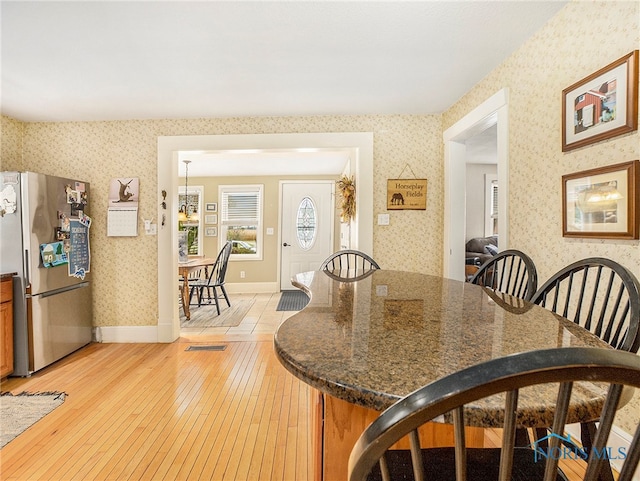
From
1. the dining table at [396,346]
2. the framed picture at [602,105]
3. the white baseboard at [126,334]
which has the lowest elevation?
the white baseboard at [126,334]

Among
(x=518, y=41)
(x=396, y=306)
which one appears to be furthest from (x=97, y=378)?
(x=518, y=41)

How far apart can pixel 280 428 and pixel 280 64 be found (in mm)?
2364

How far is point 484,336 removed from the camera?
814 millimetres

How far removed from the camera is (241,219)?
6348 mm

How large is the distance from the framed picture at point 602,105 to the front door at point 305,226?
469 cm

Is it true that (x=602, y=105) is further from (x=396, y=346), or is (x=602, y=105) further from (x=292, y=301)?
(x=292, y=301)

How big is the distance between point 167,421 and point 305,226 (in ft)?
15.1

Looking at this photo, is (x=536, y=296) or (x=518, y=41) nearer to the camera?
(x=536, y=296)

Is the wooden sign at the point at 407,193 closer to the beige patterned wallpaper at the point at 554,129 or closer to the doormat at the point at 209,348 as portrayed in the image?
the beige patterned wallpaper at the point at 554,129

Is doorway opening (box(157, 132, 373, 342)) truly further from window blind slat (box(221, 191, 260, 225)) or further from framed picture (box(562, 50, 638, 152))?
window blind slat (box(221, 191, 260, 225))

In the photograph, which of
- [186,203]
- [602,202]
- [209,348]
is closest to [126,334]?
[209,348]

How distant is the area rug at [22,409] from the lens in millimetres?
1942

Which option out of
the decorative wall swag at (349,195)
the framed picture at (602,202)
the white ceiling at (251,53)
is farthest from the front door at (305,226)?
the framed picture at (602,202)

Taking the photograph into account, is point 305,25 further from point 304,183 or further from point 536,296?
point 304,183
